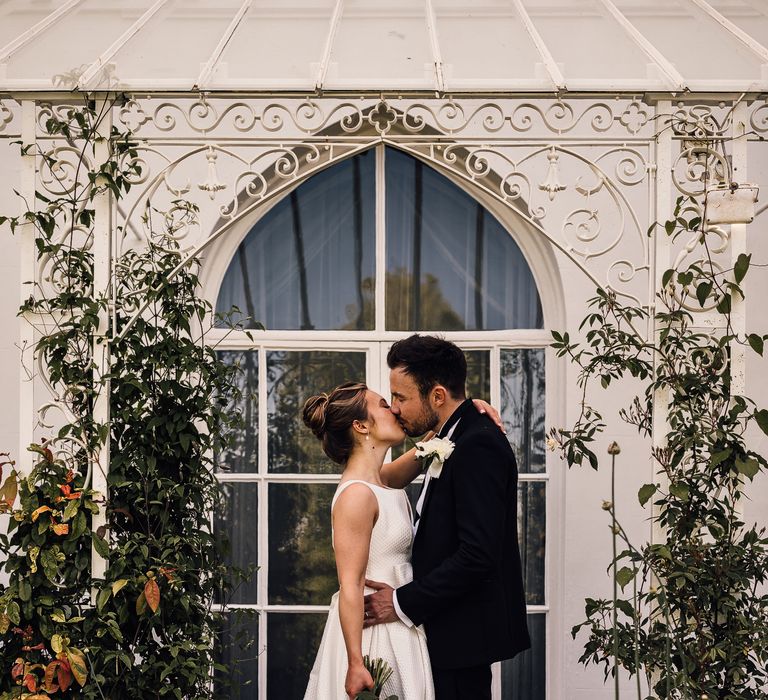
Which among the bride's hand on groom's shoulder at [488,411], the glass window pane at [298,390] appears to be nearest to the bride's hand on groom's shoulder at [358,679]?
the bride's hand on groom's shoulder at [488,411]

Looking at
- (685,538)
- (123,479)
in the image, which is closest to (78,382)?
(123,479)

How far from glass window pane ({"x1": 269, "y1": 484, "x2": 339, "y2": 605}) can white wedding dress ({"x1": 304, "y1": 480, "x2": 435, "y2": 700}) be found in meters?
1.50

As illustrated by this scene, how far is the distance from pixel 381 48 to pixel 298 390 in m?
1.79

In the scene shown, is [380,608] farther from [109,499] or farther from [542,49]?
[542,49]

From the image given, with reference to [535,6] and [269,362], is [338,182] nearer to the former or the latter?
[269,362]

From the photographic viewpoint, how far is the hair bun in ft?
10.7

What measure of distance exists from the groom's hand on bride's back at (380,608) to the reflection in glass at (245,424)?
174 cm

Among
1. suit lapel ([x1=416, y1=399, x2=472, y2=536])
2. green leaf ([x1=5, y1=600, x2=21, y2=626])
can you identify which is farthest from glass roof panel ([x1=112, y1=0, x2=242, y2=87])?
green leaf ([x1=5, y1=600, x2=21, y2=626])

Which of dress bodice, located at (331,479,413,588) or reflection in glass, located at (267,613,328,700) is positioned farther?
reflection in glass, located at (267,613,328,700)

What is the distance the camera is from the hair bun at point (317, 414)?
326cm

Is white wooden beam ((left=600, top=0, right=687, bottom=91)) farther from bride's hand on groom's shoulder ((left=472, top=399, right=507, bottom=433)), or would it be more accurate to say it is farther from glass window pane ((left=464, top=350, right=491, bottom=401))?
glass window pane ((left=464, top=350, right=491, bottom=401))

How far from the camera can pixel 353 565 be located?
3074mm

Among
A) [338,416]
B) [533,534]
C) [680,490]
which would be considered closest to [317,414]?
[338,416]

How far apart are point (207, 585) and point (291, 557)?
3.49 ft
